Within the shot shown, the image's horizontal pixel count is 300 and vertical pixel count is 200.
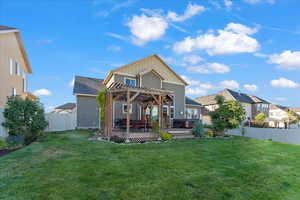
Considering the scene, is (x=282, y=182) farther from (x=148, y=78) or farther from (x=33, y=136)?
(x=148, y=78)

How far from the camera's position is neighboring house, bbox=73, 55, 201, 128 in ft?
56.6

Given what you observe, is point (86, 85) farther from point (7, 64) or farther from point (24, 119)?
point (24, 119)

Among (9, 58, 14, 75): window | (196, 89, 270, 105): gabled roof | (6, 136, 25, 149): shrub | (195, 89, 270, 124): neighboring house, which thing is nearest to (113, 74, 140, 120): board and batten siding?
(9, 58, 14, 75): window

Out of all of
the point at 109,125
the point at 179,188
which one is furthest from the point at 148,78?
the point at 179,188

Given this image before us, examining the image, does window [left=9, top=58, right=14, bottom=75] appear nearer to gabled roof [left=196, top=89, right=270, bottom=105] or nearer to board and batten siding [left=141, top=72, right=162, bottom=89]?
board and batten siding [left=141, top=72, right=162, bottom=89]

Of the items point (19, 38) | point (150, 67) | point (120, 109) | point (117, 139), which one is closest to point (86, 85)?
point (120, 109)

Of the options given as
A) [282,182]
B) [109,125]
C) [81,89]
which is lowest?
[282,182]

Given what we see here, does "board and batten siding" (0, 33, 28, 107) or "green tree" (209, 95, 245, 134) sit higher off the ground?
"board and batten siding" (0, 33, 28, 107)

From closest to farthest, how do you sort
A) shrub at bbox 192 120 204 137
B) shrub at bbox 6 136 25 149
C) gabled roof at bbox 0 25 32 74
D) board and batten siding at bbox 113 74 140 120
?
1. shrub at bbox 6 136 25 149
2. gabled roof at bbox 0 25 32 74
3. shrub at bbox 192 120 204 137
4. board and batten siding at bbox 113 74 140 120

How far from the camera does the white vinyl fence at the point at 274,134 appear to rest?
16.5m

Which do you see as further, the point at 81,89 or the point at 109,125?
the point at 81,89

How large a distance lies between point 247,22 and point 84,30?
13843mm

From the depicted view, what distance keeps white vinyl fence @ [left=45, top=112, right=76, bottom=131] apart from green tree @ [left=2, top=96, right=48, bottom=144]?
6.08 metres

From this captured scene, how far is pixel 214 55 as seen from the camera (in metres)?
21.2
